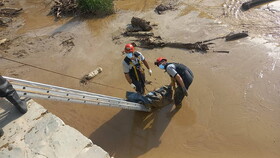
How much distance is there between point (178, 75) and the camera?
5.52 metres

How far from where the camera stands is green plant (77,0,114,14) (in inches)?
410

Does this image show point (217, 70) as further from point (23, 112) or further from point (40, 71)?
point (40, 71)

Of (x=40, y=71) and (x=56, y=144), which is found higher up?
(x=56, y=144)

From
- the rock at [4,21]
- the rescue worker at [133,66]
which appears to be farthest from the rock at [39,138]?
the rock at [4,21]

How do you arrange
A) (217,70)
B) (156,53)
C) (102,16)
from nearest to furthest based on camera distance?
(217,70)
(156,53)
(102,16)

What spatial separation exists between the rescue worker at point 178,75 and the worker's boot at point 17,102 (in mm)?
2956

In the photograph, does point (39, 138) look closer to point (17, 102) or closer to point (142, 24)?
point (17, 102)

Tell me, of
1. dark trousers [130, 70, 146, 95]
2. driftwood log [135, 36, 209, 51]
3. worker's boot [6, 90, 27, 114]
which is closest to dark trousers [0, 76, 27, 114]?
worker's boot [6, 90, 27, 114]

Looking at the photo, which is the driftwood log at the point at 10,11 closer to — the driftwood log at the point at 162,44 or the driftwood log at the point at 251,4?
the driftwood log at the point at 162,44

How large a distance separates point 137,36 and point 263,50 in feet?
13.7

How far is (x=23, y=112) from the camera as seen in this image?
4.30m

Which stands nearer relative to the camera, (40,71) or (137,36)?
(40,71)

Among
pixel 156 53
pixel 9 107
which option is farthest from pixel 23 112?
pixel 156 53

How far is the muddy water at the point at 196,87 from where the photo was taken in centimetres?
551
